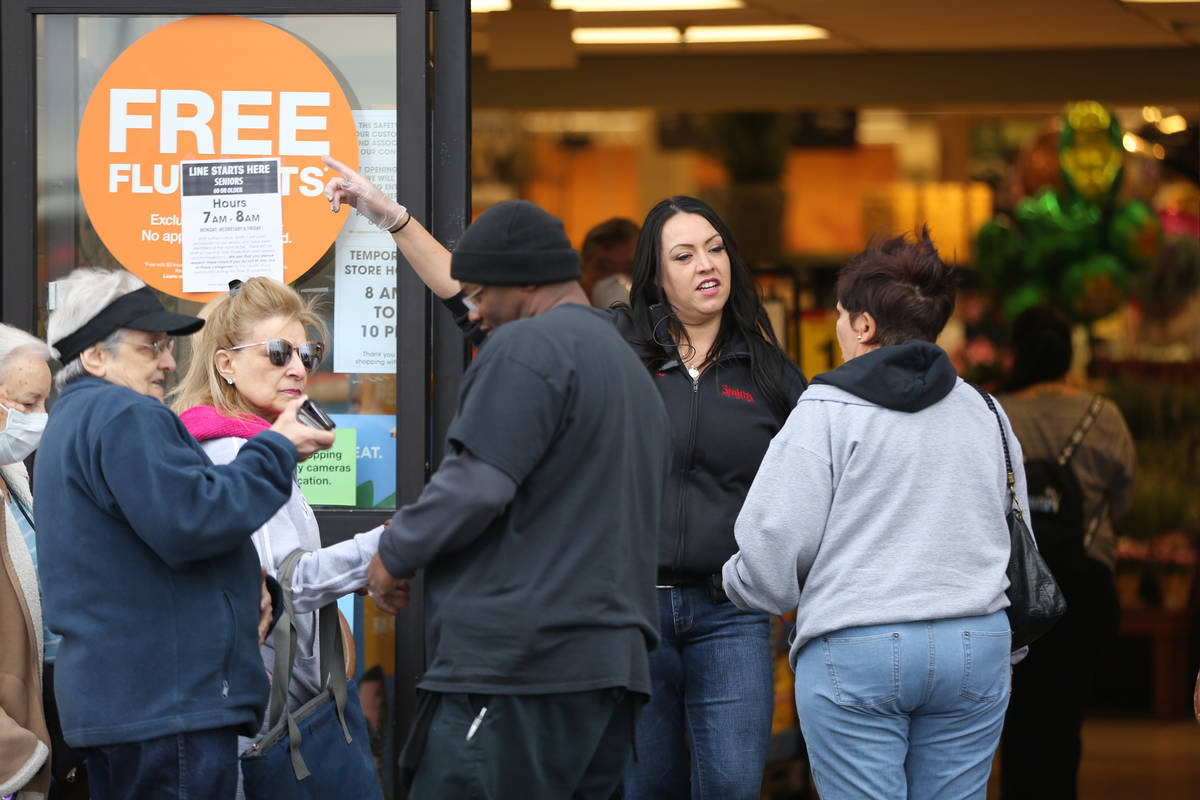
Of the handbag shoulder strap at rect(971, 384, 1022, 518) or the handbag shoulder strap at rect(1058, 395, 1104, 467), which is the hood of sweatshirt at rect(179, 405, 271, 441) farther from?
the handbag shoulder strap at rect(1058, 395, 1104, 467)

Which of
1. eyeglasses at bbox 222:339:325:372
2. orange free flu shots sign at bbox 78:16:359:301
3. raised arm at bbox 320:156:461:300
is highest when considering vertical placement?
orange free flu shots sign at bbox 78:16:359:301

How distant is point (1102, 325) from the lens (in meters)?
8.41

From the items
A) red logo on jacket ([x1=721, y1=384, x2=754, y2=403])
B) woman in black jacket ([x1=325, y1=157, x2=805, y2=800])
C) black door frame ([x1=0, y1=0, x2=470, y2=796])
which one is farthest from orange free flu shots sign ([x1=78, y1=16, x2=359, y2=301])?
red logo on jacket ([x1=721, y1=384, x2=754, y2=403])

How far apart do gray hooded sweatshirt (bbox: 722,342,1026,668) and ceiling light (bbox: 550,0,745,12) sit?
13.6 feet

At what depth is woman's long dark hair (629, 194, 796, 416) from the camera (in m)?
3.42

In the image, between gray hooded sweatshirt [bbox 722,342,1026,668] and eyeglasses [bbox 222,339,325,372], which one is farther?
eyeglasses [bbox 222,339,325,372]

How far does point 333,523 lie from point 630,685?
152 centimetres

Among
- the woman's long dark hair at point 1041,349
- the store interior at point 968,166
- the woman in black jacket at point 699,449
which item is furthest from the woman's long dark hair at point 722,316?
the woman's long dark hair at point 1041,349

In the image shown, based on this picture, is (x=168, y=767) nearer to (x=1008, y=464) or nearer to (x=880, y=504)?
(x=880, y=504)

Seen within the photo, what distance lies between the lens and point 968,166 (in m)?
9.21

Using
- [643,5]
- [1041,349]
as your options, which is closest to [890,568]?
[1041,349]

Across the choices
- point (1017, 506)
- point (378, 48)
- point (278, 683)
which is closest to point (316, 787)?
point (278, 683)

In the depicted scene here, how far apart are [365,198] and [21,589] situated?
1.20 meters

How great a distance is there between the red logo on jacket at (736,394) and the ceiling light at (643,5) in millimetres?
3688
